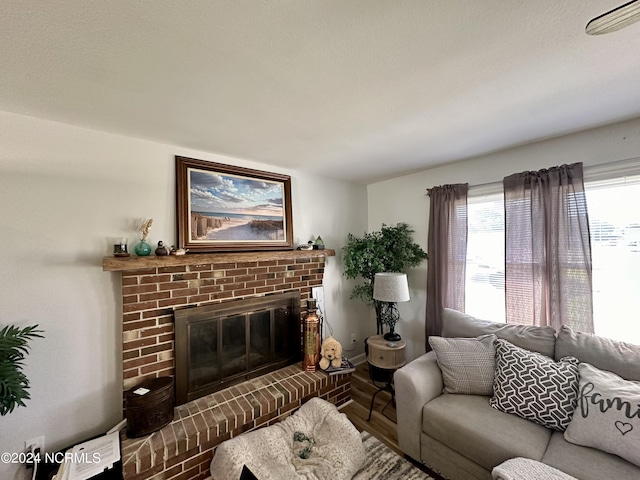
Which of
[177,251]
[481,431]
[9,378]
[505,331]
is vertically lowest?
[481,431]

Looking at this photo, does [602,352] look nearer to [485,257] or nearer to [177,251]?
[485,257]

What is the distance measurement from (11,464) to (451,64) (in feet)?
10.8

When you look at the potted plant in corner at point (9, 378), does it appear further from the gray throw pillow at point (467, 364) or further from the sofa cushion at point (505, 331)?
the sofa cushion at point (505, 331)

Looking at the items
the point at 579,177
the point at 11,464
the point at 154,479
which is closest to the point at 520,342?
the point at 579,177

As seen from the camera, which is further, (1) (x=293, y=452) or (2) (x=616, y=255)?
(2) (x=616, y=255)

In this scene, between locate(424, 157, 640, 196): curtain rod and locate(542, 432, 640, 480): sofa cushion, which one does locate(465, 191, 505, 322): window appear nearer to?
locate(424, 157, 640, 196): curtain rod

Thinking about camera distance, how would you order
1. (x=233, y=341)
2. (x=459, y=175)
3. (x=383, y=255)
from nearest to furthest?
1. (x=233, y=341)
2. (x=459, y=175)
3. (x=383, y=255)

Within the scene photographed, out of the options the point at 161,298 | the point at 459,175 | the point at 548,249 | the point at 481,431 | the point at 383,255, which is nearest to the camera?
the point at 481,431

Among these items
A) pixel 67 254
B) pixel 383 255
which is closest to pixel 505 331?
pixel 383 255

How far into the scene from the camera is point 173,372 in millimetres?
1937

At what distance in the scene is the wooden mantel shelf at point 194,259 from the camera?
5.27 feet

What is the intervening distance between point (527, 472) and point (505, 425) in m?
0.37

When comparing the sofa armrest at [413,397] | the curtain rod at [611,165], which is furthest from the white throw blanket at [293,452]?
the curtain rod at [611,165]

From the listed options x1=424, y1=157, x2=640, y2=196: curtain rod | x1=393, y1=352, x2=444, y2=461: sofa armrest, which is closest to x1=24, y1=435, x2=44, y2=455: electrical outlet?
x1=393, y1=352, x2=444, y2=461: sofa armrest
